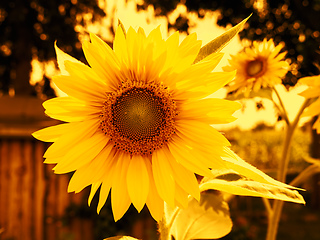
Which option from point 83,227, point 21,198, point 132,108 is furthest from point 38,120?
point 132,108

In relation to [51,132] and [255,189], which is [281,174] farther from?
[51,132]

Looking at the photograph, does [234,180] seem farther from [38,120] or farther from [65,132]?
[38,120]

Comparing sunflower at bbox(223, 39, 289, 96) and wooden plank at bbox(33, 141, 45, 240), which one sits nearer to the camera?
sunflower at bbox(223, 39, 289, 96)

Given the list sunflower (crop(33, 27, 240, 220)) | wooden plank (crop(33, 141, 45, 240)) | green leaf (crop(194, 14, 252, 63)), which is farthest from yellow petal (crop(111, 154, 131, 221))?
wooden plank (crop(33, 141, 45, 240))

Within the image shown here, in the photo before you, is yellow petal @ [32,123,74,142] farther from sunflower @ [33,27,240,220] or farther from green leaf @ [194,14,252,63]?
green leaf @ [194,14,252,63]

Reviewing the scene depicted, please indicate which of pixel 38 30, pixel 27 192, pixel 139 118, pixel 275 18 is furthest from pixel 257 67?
pixel 38 30

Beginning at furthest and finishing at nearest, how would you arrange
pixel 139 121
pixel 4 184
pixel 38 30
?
pixel 38 30 < pixel 4 184 < pixel 139 121
